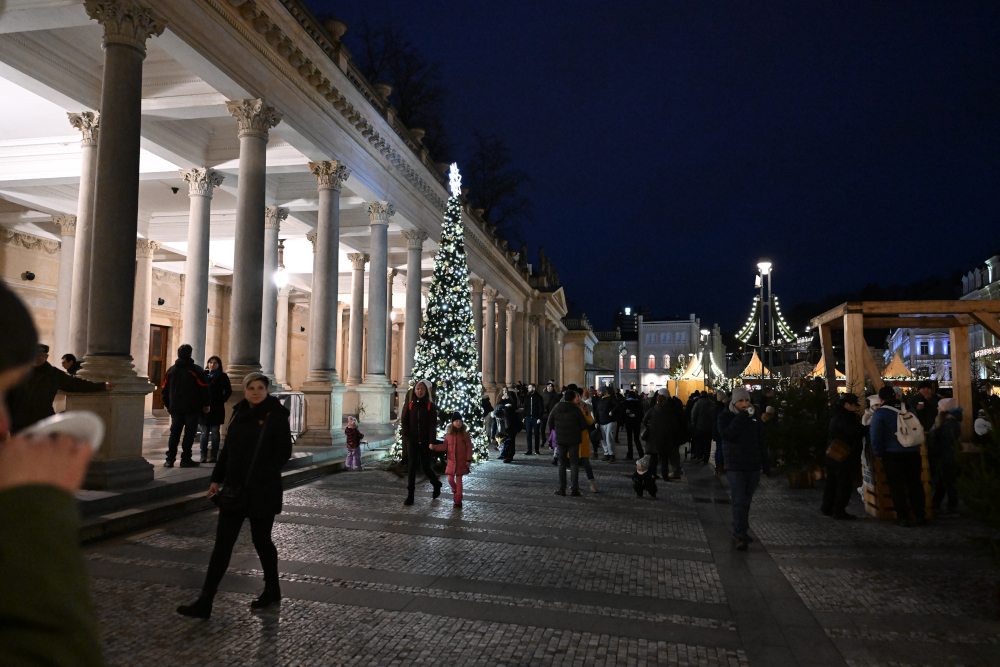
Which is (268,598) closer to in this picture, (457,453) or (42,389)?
(42,389)

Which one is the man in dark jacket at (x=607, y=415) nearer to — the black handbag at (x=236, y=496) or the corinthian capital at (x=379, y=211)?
the corinthian capital at (x=379, y=211)

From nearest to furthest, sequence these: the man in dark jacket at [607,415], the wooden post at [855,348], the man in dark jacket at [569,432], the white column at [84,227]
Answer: the white column at [84,227], the man in dark jacket at [569,432], the wooden post at [855,348], the man in dark jacket at [607,415]

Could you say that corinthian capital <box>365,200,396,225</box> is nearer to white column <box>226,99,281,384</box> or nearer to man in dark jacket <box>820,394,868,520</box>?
white column <box>226,99,281,384</box>

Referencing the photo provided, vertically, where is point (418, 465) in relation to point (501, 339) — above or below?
below

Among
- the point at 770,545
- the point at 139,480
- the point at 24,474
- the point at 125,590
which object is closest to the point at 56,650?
the point at 24,474

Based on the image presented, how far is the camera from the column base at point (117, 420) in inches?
317

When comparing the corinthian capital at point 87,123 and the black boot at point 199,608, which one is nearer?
the black boot at point 199,608

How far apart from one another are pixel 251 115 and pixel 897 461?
39.0 ft

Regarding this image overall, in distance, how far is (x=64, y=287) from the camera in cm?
1761

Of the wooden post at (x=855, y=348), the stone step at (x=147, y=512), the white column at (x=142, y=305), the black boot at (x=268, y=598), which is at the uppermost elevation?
the white column at (x=142, y=305)

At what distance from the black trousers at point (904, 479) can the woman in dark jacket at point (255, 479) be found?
25.2 feet

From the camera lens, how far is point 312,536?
7.59 metres

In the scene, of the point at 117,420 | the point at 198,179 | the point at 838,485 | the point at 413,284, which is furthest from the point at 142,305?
the point at 838,485

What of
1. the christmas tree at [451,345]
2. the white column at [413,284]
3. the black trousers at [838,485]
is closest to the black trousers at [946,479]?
the black trousers at [838,485]
